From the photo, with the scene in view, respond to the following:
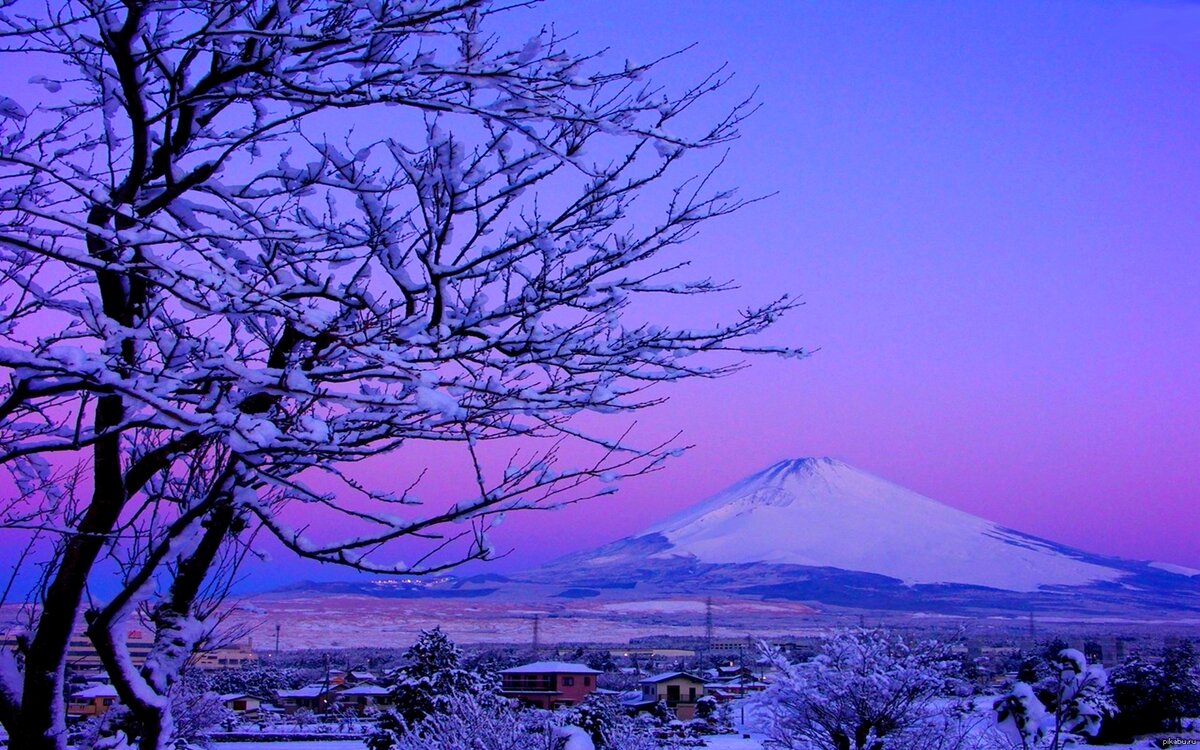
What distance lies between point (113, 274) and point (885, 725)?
2057 centimetres

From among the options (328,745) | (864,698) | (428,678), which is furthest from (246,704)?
(864,698)

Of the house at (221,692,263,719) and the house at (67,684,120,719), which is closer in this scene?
the house at (67,684,120,719)

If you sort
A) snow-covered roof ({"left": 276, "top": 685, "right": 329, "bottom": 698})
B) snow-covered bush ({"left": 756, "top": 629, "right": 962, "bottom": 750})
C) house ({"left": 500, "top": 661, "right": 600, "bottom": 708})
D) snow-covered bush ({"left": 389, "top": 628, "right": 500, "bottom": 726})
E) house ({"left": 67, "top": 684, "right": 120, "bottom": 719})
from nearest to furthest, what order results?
snow-covered bush ({"left": 756, "top": 629, "right": 962, "bottom": 750}) < snow-covered bush ({"left": 389, "top": 628, "right": 500, "bottom": 726}) < house ({"left": 67, "top": 684, "right": 120, "bottom": 719}) < house ({"left": 500, "top": 661, "right": 600, "bottom": 708}) < snow-covered roof ({"left": 276, "top": 685, "right": 329, "bottom": 698})

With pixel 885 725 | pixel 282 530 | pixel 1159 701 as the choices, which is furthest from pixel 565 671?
pixel 282 530

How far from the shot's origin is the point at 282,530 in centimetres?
338

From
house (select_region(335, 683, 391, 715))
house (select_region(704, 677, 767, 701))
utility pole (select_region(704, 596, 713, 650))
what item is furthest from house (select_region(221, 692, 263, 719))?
utility pole (select_region(704, 596, 713, 650))

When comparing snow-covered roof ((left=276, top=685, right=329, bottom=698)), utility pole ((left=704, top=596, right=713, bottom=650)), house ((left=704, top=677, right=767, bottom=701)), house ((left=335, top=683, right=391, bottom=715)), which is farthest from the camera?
utility pole ((left=704, top=596, right=713, bottom=650))

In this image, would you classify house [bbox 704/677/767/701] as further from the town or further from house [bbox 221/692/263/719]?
house [bbox 221/692/263/719]

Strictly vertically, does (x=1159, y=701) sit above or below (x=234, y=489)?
below

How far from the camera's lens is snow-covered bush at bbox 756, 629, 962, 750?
20688 millimetres

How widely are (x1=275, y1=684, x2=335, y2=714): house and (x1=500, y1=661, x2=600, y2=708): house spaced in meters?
9.36

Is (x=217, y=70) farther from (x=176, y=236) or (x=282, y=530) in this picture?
(x=282, y=530)

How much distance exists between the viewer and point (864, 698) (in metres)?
21.2

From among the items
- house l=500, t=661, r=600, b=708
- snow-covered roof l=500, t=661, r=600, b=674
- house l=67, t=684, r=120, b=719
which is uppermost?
house l=67, t=684, r=120, b=719
